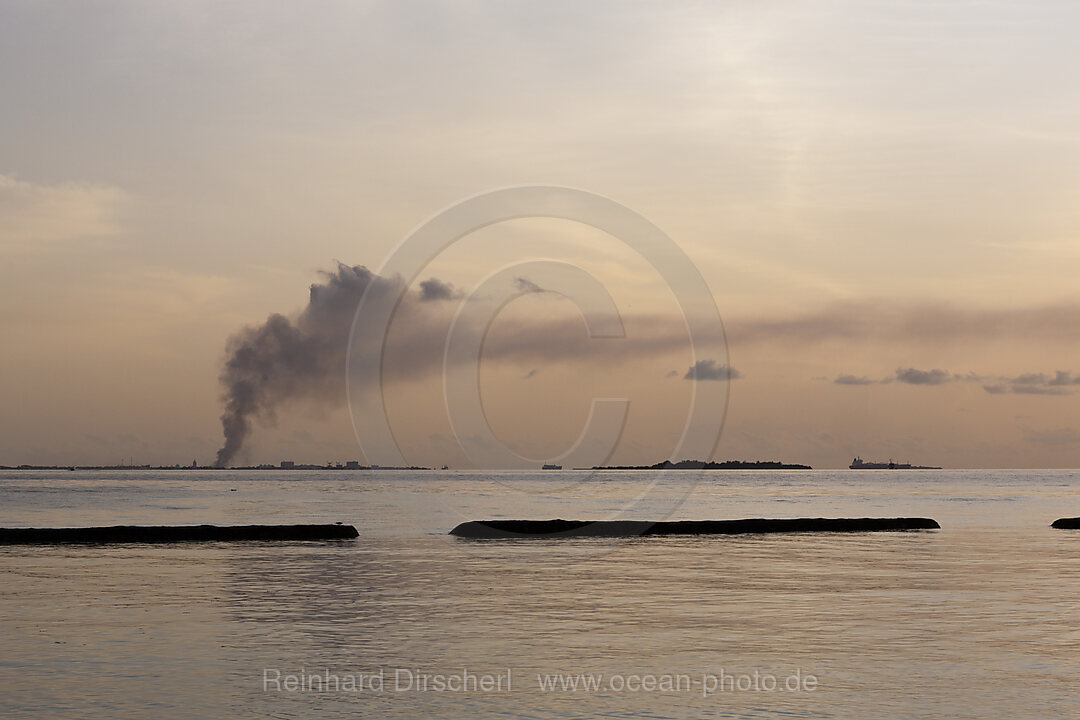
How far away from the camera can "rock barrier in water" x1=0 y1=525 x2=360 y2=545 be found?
209 feet

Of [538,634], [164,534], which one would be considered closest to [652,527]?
[164,534]

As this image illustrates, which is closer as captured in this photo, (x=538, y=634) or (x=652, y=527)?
(x=538, y=634)

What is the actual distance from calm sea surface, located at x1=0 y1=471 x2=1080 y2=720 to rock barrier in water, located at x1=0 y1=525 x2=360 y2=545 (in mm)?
6799

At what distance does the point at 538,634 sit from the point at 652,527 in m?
48.0

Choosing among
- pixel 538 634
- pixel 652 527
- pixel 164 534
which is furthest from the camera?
pixel 652 527

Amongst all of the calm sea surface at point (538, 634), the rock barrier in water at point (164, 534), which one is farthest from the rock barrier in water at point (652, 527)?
the calm sea surface at point (538, 634)

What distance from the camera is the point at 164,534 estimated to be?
66.9 meters

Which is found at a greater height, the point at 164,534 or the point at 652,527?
the point at 164,534

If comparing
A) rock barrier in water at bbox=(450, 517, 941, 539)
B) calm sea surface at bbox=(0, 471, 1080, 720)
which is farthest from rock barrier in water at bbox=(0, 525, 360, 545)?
rock barrier in water at bbox=(450, 517, 941, 539)

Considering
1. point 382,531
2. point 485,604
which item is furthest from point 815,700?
point 382,531

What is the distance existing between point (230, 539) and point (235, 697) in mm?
48478

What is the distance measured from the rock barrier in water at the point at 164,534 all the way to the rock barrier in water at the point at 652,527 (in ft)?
30.1

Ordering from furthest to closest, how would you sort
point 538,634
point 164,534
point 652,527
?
1. point 652,527
2. point 164,534
3. point 538,634

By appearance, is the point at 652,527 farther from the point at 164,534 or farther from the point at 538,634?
the point at 538,634
